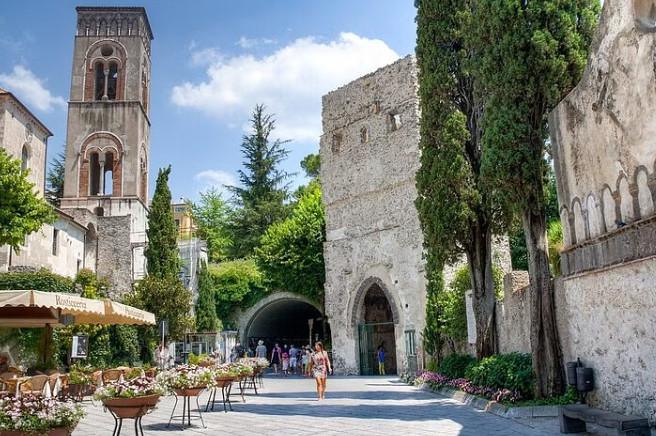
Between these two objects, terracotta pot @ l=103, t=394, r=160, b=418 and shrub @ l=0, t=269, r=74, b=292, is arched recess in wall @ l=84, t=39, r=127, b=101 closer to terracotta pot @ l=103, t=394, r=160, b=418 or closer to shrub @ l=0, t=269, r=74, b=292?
shrub @ l=0, t=269, r=74, b=292

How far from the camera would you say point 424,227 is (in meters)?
15.8

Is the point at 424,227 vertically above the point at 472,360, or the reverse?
the point at 424,227

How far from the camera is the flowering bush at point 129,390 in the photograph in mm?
7348

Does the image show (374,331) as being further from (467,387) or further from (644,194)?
(644,194)

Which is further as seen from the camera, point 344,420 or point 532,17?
point 532,17

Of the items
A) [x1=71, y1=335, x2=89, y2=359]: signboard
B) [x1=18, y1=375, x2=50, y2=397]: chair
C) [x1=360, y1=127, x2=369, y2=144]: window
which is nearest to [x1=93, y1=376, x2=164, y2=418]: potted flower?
Result: [x1=18, y1=375, x2=50, y2=397]: chair

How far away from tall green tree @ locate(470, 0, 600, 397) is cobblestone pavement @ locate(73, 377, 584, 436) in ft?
5.88

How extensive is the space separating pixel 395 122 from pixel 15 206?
1546cm

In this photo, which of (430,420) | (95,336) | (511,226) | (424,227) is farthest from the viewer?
(95,336)

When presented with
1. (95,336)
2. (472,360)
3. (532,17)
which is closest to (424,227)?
(472,360)

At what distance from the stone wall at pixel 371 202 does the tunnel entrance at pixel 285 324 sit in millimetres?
6337

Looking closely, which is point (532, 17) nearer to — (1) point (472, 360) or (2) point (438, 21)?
(2) point (438, 21)

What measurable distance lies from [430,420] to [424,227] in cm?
655

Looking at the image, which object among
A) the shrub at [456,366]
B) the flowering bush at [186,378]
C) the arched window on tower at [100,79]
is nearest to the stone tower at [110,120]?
the arched window on tower at [100,79]
